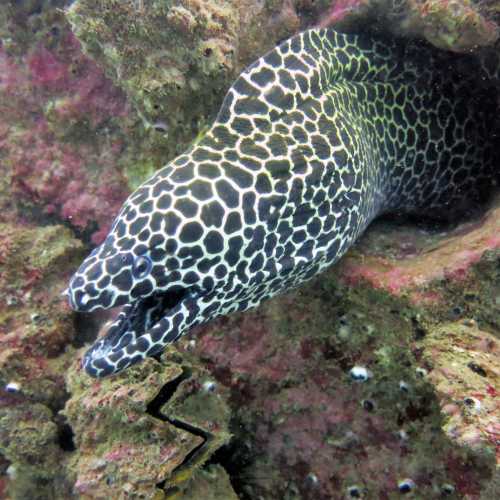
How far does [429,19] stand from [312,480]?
357 cm

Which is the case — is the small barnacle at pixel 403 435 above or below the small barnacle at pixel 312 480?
above

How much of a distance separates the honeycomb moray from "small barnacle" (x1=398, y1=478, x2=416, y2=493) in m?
1.60

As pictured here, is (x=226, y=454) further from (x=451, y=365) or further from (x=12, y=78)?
(x=12, y=78)

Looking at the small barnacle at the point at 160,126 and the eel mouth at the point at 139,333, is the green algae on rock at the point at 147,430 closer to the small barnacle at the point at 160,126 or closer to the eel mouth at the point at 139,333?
the eel mouth at the point at 139,333

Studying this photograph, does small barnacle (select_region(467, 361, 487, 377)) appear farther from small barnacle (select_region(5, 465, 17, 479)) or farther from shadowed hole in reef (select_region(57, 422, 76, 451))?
small barnacle (select_region(5, 465, 17, 479))

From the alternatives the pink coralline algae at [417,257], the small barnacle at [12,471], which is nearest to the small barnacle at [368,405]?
the pink coralline algae at [417,257]

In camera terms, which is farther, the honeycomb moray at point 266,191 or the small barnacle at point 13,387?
the small barnacle at point 13,387

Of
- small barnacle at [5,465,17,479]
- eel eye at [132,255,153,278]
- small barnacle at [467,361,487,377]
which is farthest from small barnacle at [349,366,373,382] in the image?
small barnacle at [5,465,17,479]

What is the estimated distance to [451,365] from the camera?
8.96 ft

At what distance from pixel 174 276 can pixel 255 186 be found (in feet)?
2.64

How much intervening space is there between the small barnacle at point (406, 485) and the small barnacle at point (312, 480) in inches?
24.2

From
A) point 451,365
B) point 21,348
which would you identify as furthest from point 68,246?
point 451,365

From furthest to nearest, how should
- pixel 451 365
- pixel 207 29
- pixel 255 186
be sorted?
pixel 207 29, pixel 255 186, pixel 451 365

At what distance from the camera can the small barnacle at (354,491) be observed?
3441mm
